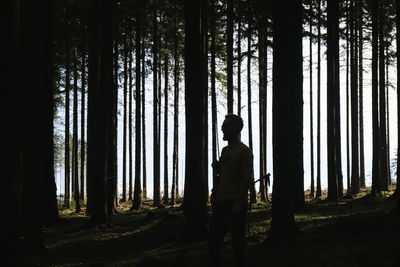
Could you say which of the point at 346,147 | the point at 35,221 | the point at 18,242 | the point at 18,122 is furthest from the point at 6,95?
the point at 346,147

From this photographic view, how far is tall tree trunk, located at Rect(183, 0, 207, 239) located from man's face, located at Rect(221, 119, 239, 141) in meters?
3.88

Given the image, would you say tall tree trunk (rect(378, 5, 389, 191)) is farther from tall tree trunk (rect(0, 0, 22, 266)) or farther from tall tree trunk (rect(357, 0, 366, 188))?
tall tree trunk (rect(0, 0, 22, 266))

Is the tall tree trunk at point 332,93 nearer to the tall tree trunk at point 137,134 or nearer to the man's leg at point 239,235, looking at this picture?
the tall tree trunk at point 137,134

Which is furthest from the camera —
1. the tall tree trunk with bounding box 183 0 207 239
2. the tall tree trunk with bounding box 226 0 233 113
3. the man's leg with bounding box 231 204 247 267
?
the tall tree trunk with bounding box 226 0 233 113

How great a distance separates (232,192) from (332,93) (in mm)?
13947

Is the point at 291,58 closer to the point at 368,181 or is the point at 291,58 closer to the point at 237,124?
the point at 237,124

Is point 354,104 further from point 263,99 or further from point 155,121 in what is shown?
point 155,121

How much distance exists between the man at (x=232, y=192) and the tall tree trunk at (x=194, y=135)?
377 centimetres

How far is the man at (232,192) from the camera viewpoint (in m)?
4.60

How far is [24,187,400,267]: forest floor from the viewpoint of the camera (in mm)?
5836

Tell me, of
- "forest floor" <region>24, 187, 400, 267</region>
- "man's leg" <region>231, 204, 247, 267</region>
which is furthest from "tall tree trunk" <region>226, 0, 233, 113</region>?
"man's leg" <region>231, 204, 247, 267</region>

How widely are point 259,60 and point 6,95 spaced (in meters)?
17.5

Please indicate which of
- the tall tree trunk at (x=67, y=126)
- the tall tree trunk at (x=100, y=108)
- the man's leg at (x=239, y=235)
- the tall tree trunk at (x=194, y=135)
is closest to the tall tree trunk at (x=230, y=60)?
the tall tree trunk at (x=100, y=108)

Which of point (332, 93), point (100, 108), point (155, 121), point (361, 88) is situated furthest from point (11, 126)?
point (361, 88)
